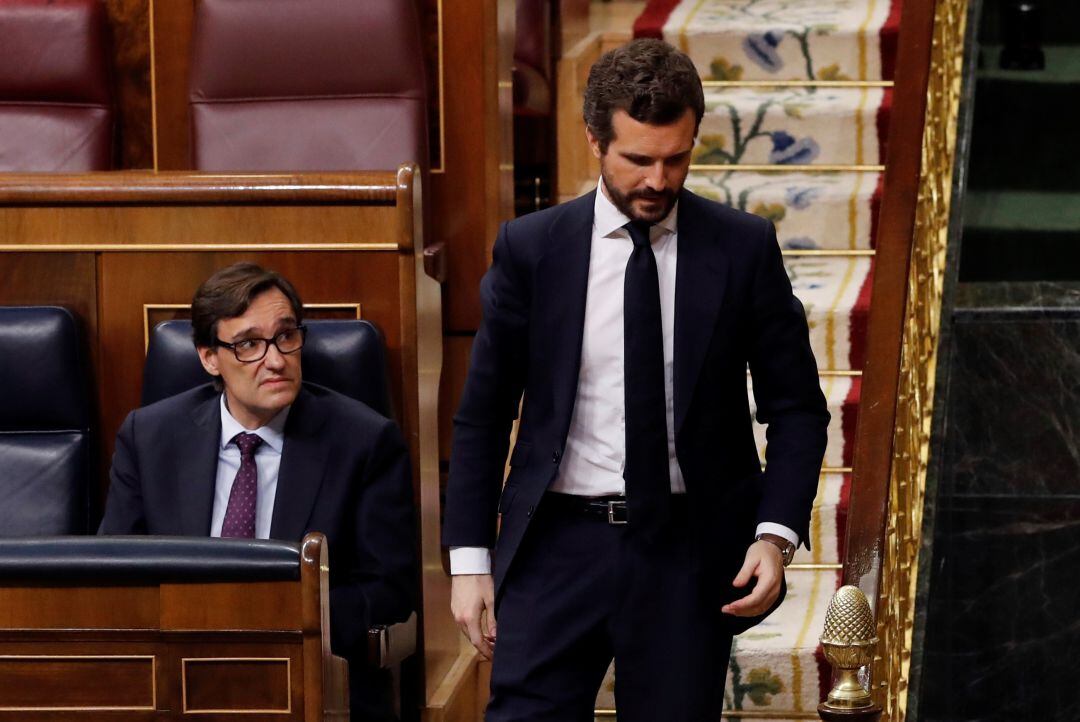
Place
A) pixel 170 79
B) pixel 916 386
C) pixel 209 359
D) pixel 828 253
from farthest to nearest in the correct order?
pixel 828 253
pixel 170 79
pixel 916 386
pixel 209 359

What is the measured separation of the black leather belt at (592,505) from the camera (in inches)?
70.1

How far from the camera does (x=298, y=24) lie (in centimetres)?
318

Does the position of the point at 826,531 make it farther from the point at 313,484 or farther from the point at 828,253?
the point at 313,484

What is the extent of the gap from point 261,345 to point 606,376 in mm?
708

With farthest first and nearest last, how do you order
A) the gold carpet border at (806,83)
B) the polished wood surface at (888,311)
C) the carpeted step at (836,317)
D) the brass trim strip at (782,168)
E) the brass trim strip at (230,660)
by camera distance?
the gold carpet border at (806,83) → the brass trim strip at (782,168) → the carpeted step at (836,317) → the polished wood surface at (888,311) → the brass trim strip at (230,660)

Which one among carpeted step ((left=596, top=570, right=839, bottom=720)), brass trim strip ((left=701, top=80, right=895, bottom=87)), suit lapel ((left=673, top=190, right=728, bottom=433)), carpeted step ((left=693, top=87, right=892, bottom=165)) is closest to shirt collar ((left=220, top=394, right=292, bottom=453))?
carpeted step ((left=596, top=570, right=839, bottom=720))

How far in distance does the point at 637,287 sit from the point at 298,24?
160cm

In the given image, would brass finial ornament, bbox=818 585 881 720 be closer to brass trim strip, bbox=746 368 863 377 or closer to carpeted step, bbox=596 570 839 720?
carpeted step, bbox=596 570 839 720

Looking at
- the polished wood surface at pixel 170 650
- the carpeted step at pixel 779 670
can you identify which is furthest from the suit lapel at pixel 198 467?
the carpeted step at pixel 779 670

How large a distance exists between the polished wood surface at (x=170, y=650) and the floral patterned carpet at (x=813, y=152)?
3.62 feet

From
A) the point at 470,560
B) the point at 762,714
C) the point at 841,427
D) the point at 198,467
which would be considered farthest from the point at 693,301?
the point at 841,427

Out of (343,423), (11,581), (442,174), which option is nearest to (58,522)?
(343,423)

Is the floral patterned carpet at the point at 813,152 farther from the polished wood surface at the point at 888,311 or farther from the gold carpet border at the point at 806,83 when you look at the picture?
the polished wood surface at the point at 888,311

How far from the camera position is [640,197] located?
5.68 feet
